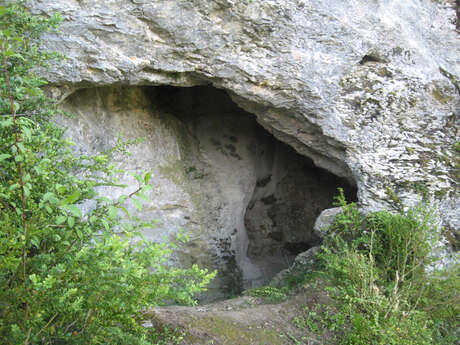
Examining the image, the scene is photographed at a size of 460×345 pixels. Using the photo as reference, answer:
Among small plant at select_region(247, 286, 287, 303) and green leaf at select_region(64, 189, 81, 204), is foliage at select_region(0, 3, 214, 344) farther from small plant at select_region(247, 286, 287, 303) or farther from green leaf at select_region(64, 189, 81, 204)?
small plant at select_region(247, 286, 287, 303)

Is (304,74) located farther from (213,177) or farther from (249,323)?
(249,323)

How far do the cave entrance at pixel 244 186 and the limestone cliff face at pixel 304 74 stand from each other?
0.72 metres

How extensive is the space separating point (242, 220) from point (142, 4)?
3257mm

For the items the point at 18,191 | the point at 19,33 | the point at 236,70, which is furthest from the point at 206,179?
the point at 18,191

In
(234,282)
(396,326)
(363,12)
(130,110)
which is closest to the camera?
(396,326)

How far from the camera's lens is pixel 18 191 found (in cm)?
158

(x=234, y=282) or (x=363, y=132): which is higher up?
(x=363, y=132)

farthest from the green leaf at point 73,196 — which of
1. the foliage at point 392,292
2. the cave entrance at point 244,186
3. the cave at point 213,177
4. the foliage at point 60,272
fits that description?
the cave entrance at point 244,186

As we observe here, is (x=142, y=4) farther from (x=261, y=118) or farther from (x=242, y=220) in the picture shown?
(x=242, y=220)

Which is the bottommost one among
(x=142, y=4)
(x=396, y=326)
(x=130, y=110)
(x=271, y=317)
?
(x=271, y=317)

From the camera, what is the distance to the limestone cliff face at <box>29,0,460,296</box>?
313cm

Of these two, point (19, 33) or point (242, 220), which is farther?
point (242, 220)

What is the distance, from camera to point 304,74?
3.55m

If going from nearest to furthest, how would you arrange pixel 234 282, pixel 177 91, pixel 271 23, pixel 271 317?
pixel 271 317 → pixel 271 23 → pixel 234 282 → pixel 177 91
